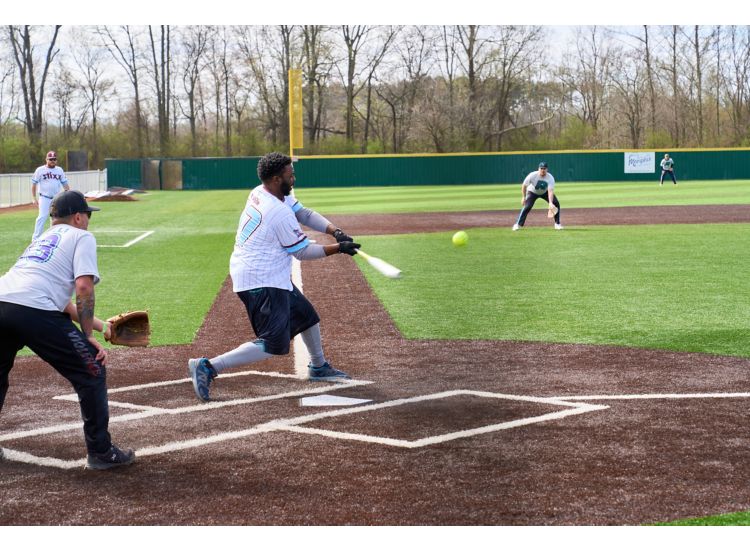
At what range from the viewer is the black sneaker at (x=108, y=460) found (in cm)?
597

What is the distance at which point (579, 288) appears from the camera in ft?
48.5

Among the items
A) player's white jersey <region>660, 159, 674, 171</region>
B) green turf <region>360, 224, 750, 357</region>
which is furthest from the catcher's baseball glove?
player's white jersey <region>660, 159, 674, 171</region>

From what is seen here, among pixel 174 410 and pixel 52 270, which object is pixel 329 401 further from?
pixel 52 270

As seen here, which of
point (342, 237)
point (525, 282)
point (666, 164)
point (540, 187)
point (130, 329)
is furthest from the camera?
point (666, 164)

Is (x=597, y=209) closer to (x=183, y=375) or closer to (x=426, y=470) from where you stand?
(x=183, y=375)

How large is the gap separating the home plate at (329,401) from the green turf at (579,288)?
125 inches

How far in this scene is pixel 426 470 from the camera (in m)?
5.84

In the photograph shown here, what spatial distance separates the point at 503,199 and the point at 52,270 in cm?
3876

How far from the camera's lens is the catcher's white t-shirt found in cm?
582

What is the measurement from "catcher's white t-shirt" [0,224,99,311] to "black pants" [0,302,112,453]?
0.22 feet

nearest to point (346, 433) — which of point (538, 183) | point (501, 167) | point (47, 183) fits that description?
point (47, 183)

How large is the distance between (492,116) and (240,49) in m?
17.7

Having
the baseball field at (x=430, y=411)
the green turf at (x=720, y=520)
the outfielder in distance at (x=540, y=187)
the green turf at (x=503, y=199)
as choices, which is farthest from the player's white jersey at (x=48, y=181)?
the green turf at (x=720, y=520)

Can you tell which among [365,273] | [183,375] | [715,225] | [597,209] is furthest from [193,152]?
[183,375]
